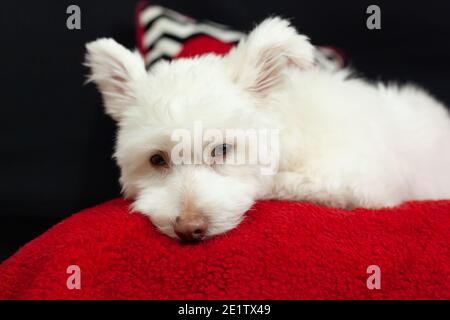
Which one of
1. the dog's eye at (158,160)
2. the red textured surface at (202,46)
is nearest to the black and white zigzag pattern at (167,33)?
the red textured surface at (202,46)

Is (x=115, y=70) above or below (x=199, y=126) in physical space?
above

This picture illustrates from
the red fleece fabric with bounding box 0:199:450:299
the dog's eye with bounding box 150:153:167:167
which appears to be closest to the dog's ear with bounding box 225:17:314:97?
the dog's eye with bounding box 150:153:167:167

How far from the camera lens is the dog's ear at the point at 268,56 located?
146cm

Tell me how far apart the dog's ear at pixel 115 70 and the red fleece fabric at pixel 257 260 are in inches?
18.1

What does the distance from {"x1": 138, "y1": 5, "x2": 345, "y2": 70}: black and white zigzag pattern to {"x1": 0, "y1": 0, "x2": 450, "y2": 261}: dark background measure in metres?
0.14

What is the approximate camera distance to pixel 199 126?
1.32 m

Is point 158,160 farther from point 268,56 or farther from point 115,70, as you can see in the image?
point 268,56

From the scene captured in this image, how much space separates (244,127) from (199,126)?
0.16 m

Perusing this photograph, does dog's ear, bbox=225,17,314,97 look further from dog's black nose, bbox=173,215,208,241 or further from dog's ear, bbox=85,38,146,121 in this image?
dog's black nose, bbox=173,215,208,241

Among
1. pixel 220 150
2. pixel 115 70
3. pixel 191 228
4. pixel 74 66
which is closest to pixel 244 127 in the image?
pixel 220 150

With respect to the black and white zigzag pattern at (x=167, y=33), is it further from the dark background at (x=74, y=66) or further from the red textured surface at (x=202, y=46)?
the dark background at (x=74, y=66)

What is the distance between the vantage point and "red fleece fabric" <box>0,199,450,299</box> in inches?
45.5
